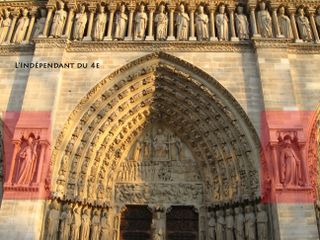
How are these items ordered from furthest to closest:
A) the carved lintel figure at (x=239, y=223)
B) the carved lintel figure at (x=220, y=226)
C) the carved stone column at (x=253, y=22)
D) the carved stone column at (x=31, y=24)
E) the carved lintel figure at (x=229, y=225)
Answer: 1. the carved stone column at (x=31, y=24)
2. the carved stone column at (x=253, y=22)
3. the carved lintel figure at (x=220, y=226)
4. the carved lintel figure at (x=229, y=225)
5. the carved lintel figure at (x=239, y=223)

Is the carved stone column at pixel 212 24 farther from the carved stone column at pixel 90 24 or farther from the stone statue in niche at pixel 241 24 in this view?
the carved stone column at pixel 90 24

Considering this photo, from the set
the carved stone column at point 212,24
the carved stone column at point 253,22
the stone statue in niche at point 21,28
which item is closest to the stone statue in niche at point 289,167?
the carved stone column at point 253,22

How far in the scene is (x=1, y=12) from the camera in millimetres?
12781

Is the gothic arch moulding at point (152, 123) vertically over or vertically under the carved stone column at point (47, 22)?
under

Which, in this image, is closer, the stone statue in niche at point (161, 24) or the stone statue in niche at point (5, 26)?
the stone statue in niche at point (161, 24)

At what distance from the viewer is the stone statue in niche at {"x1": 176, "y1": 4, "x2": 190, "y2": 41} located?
39.1 feet

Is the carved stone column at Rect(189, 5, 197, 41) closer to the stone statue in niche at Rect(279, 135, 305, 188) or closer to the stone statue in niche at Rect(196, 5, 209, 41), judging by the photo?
the stone statue in niche at Rect(196, 5, 209, 41)

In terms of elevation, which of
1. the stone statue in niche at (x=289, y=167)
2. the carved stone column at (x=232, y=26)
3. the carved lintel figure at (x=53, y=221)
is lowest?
the carved lintel figure at (x=53, y=221)

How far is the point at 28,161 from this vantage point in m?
9.94

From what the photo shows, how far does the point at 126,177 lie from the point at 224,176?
260cm

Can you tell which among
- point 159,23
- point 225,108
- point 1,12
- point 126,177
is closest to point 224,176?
point 225,108

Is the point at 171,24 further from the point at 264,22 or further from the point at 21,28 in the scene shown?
the point at 21,28

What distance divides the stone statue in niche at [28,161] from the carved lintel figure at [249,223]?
5003 mm

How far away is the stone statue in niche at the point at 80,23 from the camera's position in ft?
39.3
